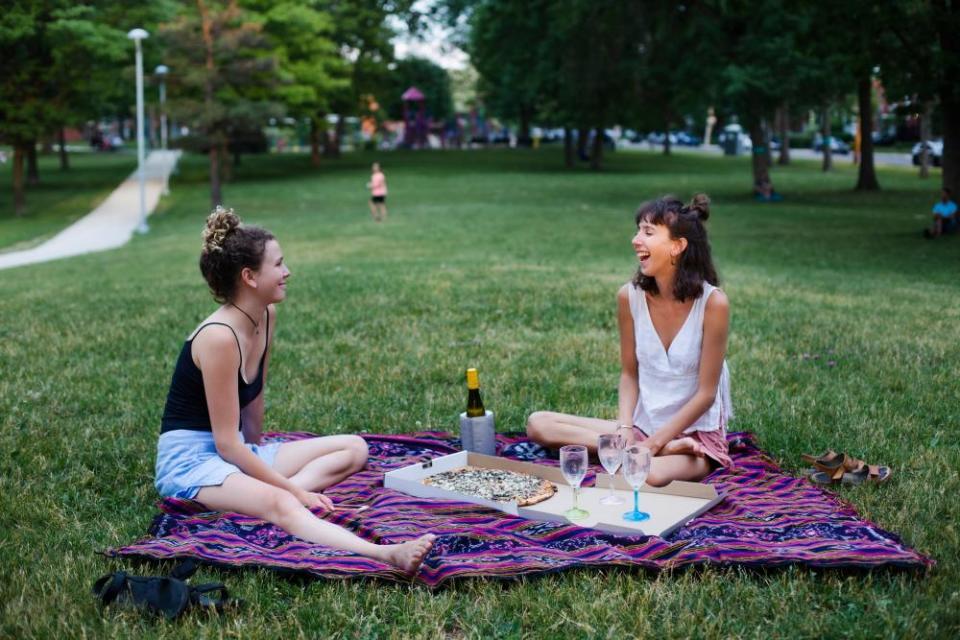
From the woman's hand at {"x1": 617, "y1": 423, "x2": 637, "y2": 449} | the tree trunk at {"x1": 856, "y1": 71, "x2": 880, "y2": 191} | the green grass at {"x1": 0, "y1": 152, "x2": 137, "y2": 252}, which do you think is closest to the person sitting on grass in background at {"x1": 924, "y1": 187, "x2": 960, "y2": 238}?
the tree trunk at {"x1": 856, "y1": 71, "x2": 880, "y2": 191}

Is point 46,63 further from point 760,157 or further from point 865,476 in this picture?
point 865,476

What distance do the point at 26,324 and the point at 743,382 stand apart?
7295mm

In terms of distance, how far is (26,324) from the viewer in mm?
10633

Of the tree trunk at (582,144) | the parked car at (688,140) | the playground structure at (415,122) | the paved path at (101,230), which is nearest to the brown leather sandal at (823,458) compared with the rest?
the paved path at (101,230)

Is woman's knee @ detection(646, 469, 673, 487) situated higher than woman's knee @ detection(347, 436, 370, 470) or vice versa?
woman's knee @ detection(347, 436, 370, 470)

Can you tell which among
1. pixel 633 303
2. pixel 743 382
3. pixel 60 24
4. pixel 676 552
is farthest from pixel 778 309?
pixel 60 24

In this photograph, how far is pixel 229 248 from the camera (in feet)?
16.0

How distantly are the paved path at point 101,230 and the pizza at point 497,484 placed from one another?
56.9 ft

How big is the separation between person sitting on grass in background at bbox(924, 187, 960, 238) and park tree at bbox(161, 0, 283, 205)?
72.6 ft

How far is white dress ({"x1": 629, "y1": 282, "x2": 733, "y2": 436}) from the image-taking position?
545cm

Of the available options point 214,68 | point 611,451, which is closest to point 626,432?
point 611,451

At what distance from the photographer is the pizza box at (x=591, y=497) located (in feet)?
15.2

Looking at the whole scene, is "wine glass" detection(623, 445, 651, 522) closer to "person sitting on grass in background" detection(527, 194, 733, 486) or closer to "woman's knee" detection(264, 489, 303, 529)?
"person sitting on grass in background" detection(527, 194, 733, 486)

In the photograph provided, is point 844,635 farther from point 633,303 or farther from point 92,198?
point 92,198
